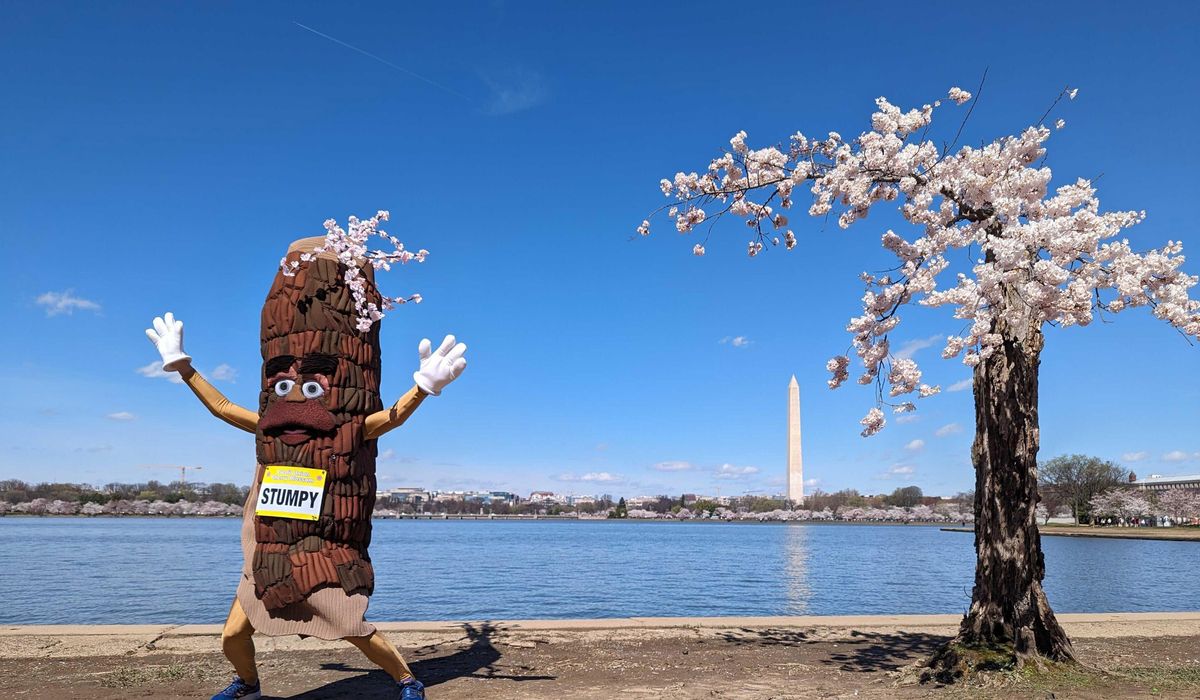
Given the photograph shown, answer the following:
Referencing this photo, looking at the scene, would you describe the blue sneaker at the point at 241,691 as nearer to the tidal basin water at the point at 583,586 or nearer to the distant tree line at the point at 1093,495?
the tidal basin water at the point at 583,586

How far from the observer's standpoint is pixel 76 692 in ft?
24.1

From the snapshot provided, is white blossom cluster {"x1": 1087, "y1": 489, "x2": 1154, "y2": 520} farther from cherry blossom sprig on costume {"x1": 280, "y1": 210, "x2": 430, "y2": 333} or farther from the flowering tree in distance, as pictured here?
cherry blossom sprig on costume {"x1": 280, "y1": 210, "x2": 430, "y2": 333}

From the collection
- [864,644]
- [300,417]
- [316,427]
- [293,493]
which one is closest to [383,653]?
[293,493]

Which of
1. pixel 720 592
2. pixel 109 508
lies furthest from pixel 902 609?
pixel 109 508

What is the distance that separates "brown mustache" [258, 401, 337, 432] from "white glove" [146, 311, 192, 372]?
1077mm

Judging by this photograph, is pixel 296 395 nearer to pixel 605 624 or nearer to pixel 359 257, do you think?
pixel 359 257

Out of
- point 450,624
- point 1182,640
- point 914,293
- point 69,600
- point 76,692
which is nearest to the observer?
point 76,692

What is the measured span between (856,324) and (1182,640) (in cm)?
595

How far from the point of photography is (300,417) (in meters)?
6.87

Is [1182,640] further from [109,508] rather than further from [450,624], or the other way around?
[109,508]

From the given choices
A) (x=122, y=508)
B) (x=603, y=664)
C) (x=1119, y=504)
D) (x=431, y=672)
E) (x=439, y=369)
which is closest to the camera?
(x=439, y=369)

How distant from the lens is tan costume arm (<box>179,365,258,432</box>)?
7.29 meters

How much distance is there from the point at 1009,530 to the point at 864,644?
2714 mm

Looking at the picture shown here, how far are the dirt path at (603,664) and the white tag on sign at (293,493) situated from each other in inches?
76.2
